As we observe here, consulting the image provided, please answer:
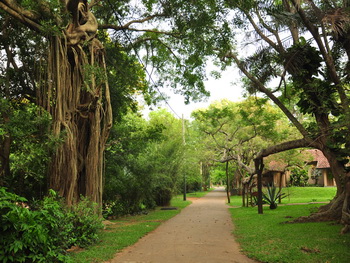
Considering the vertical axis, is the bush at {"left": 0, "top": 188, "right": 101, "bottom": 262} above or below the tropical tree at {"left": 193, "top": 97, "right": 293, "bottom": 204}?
below

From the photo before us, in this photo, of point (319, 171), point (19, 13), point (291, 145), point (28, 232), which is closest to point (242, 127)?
point (291, 145)

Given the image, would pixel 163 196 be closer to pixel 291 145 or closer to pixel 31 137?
pixel 291 145

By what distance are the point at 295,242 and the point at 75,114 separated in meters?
6.30

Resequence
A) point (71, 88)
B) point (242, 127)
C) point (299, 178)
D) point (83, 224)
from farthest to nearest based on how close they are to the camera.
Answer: point (299, 178)
point (242, 127)
point (71, 88)
point (83, 224)

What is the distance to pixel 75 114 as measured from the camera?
8547mm

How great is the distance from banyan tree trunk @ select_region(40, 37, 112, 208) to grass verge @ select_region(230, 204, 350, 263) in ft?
14.3

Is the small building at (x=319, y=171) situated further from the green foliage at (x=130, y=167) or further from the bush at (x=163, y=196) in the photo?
the green foliage at (x=130, y=167)

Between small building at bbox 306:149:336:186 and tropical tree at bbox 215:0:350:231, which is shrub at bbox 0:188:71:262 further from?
small building at bbox 306:149:336:186

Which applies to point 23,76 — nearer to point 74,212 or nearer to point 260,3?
point 74,212

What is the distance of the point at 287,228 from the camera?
30.0 ft

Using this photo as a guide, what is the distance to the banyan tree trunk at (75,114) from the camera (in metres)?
7.50

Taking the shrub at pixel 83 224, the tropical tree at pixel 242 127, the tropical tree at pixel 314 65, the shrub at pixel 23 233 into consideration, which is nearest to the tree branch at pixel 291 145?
the tropical tree at pixel 314 65

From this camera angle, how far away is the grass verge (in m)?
5.83

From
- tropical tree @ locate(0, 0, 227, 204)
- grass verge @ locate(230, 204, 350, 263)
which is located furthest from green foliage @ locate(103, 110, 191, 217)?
grass verge @ locate(230, 204, 350, 263)
